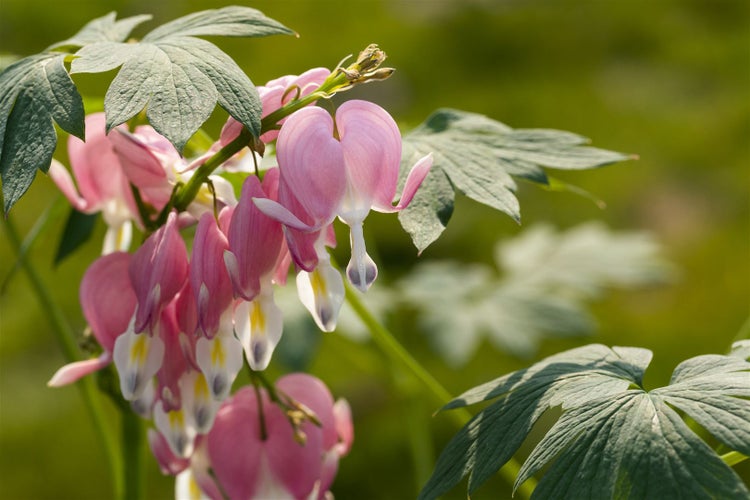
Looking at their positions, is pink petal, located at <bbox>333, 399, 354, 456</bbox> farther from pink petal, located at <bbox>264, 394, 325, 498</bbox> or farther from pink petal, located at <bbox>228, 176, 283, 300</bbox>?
pink petal, located at <bbox>228, 176, 283, 300</bbox>

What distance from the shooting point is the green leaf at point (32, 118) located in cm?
80

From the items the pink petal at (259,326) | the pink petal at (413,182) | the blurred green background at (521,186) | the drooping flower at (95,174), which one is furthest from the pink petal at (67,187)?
the blurred green background at (521,186)

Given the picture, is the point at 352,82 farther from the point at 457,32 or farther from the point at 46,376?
the point at 457,32

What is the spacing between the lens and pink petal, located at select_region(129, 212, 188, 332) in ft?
2.82

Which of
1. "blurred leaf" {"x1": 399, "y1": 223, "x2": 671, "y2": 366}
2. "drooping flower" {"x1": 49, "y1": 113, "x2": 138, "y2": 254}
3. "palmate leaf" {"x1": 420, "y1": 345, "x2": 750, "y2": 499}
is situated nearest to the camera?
"palmate leaf" {"x1": 420, "y1": 345, "x2": 750, "y2": 499}

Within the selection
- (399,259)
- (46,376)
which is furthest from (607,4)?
(46,376)

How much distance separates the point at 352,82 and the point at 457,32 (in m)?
3.66

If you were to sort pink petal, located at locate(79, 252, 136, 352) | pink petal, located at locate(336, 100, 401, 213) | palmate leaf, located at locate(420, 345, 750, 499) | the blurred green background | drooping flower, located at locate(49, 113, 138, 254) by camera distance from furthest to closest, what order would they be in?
1. the blurred green background
2. drooping flower, located at locate(49, 113, 138, 254)
3. pink petal, located at locate(79, 252, 136, 352)
4. pink petal, located at locate(336, 100, 401, 213)
5. palmate leaf, located at locate(420, 345, 750, 499)

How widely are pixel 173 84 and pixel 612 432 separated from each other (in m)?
0.45

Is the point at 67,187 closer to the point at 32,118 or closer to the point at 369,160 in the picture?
the point at 32,118

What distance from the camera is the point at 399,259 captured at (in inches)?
125

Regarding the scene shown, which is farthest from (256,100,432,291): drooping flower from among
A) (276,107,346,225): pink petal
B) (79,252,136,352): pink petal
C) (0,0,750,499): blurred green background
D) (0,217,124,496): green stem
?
(0,0,750,499): blurred green background

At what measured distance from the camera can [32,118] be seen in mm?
829

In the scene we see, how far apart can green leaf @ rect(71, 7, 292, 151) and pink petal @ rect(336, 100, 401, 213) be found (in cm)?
9
